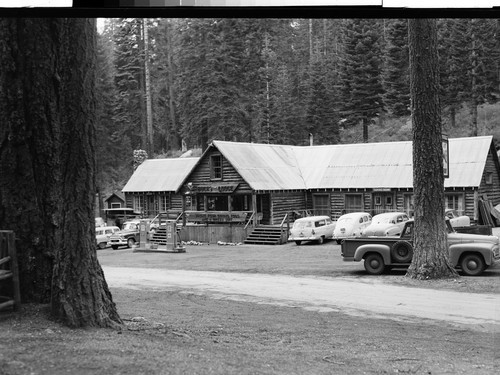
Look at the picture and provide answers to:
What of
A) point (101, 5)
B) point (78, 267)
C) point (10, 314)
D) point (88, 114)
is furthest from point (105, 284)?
point (101, 5)

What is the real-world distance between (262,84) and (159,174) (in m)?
0.79

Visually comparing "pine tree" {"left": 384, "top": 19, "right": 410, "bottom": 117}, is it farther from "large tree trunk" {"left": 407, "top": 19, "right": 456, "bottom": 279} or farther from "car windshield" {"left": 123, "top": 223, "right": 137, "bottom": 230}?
"car windshield" {"left": 123, "top": 223, "right": 137, "bottom": 230}

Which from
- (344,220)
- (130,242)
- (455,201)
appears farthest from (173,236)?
(455,201)

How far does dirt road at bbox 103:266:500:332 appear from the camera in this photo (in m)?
2.83

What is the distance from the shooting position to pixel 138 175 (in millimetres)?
3029

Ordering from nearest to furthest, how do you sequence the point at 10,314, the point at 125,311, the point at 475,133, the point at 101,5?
the point at 101,5, the point at 10,314, the point at 125,311, the point at 475,133

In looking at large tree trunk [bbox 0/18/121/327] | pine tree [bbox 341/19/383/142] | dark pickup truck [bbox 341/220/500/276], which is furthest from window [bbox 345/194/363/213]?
large tree trunk [bbox 0/18/121/327]

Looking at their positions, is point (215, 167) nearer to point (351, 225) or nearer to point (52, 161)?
point (52, 161)

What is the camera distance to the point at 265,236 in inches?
135

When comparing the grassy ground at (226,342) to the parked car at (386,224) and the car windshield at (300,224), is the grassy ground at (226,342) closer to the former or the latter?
the car windshield at (300,224)

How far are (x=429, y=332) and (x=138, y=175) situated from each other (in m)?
1.81

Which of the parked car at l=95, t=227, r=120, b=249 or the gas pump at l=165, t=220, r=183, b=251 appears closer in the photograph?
the parked car at l=95, t=227, r=120, b=249

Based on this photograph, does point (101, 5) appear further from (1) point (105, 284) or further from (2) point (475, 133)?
(2) point (475, 133)

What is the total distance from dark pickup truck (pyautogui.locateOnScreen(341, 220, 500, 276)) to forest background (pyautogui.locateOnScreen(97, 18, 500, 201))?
0.76 m
